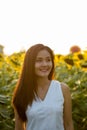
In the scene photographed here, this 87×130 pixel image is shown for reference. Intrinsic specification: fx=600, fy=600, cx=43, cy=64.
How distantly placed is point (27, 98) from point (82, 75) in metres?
1.63

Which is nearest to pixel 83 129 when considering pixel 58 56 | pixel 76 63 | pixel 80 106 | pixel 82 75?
pixel 80 106

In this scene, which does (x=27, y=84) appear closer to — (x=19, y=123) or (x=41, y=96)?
(x=41, y=96)

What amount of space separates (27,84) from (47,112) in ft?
0.67

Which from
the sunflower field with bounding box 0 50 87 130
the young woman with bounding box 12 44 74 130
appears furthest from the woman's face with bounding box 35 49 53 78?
the sunflower field with bounding box 0 50 87 130

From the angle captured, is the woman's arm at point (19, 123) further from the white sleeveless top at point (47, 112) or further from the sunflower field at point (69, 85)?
the sunflower field at point (69, 85)

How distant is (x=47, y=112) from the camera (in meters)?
3.09

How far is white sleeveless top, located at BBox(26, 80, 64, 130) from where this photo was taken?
310cm

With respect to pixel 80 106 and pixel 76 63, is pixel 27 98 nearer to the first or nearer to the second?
pixel 80 106

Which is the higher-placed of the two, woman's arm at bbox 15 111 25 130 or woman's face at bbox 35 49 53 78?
woman's face at bbox 35 49 53 78

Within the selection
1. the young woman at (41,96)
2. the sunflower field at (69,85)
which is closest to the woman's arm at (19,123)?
the young woman at (41,96)

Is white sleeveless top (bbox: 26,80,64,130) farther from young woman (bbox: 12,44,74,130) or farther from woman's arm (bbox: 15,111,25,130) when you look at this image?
woman's arm (bbox: 15,111,25,130)

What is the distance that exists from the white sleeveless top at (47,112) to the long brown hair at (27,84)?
47mm

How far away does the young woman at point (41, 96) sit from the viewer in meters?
3.11

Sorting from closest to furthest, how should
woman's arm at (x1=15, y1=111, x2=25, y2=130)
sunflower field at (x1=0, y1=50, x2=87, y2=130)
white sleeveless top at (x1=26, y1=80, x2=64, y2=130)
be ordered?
1. white sleeveless top at (x1=26, y1=80, x2=64, y2=130)
2. woman's arm at (x1=15, y1=111, x2=25, y2=130)
3. sunflower field at (x1=0, y1=50, x2=87, y2=130)
